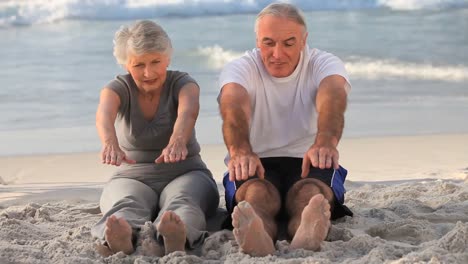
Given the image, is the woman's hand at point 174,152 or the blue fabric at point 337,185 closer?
the woman's hand at point 174,152

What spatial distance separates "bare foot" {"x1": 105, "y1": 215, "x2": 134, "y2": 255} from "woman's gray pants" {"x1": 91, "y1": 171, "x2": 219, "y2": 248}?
0.31 feet

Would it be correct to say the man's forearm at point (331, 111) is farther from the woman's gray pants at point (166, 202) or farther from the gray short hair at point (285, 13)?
the woman's gray pants at point (166, 202)

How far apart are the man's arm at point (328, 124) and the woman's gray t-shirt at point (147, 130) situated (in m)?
0.69

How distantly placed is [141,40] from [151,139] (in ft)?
1.67

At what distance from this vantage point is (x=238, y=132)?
12.9ft

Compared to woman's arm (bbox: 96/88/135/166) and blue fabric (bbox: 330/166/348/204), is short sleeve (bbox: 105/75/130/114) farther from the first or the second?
blue fabric (bbox: 330/166/348/204)

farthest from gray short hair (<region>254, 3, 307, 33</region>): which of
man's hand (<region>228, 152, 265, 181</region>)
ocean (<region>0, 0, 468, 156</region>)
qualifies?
ocean (<region>0, 0, 468, 156</region>)

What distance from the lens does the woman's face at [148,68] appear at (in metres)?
4.11

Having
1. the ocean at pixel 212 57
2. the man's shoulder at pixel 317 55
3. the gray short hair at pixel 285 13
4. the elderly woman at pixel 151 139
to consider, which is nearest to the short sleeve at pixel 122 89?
the elderly woman at pixel 151 139

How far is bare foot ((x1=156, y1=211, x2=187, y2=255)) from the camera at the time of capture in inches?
141

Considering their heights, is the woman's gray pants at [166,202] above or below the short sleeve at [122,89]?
below

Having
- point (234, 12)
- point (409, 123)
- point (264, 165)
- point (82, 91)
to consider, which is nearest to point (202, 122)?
point (409, 123)

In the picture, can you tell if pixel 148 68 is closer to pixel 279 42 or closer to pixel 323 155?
pixel 279 42

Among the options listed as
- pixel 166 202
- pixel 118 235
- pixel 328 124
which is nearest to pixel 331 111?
pixel 328 124
